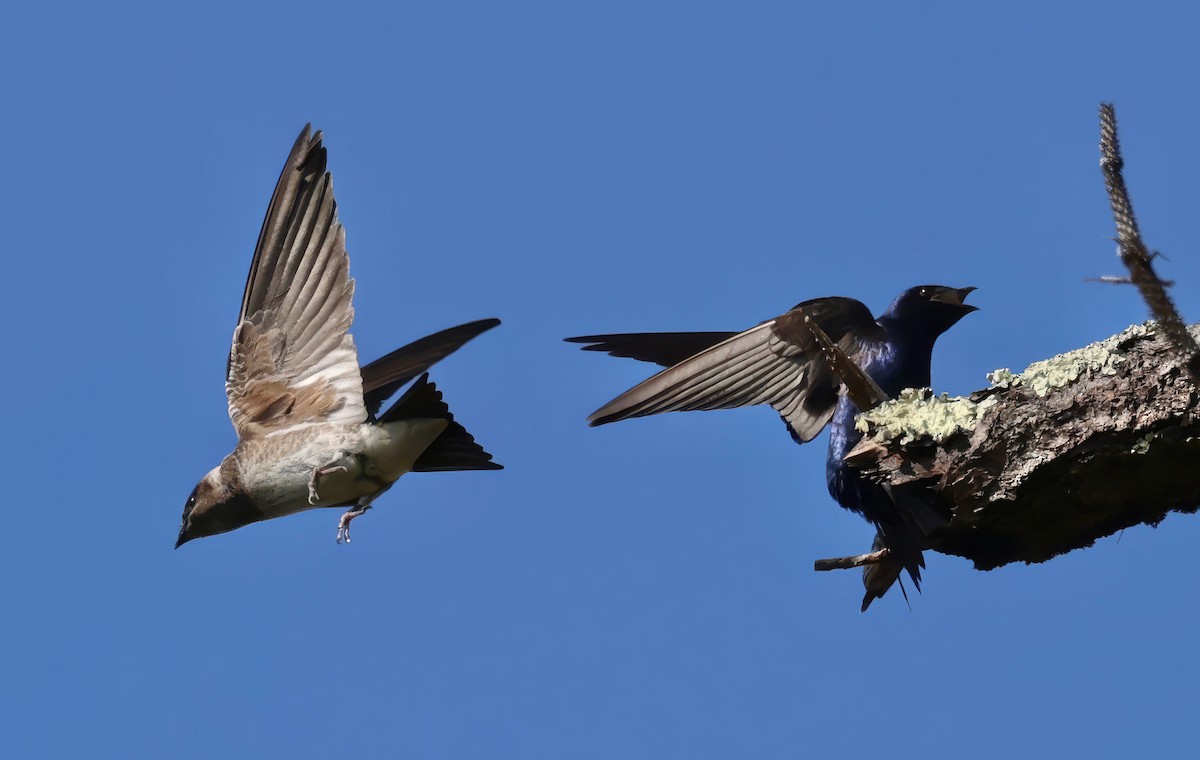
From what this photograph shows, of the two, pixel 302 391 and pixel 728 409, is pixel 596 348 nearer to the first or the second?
pixel 728 409

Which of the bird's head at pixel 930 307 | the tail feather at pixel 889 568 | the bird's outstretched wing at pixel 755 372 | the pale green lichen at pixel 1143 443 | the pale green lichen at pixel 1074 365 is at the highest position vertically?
the bird's head at pixel 930 307

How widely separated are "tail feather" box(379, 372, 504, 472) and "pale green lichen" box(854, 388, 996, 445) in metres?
2.23

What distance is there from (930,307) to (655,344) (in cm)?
123

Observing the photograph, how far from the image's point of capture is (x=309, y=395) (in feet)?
20.5

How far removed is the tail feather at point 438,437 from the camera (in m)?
6.25

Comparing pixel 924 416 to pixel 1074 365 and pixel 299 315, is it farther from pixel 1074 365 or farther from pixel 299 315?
pixel 299 315

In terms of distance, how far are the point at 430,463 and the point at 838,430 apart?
1.86 metres

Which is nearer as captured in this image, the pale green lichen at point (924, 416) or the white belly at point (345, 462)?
the pale green lichen at point (924, 416)

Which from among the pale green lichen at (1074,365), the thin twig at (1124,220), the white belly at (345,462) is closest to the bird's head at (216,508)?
the white belly at (345,462)

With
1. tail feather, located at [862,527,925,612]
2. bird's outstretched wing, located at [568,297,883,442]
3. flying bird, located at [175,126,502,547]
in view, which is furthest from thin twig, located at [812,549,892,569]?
flying bird, located at [175,126,502,547]

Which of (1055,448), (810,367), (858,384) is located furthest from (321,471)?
(1055,448)

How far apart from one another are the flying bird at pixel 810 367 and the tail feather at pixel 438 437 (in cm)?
66

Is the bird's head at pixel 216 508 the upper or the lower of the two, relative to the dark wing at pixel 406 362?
lower

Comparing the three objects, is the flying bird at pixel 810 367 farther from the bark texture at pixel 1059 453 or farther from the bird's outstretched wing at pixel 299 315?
the bird's outstretched wing at pixel 299 315
